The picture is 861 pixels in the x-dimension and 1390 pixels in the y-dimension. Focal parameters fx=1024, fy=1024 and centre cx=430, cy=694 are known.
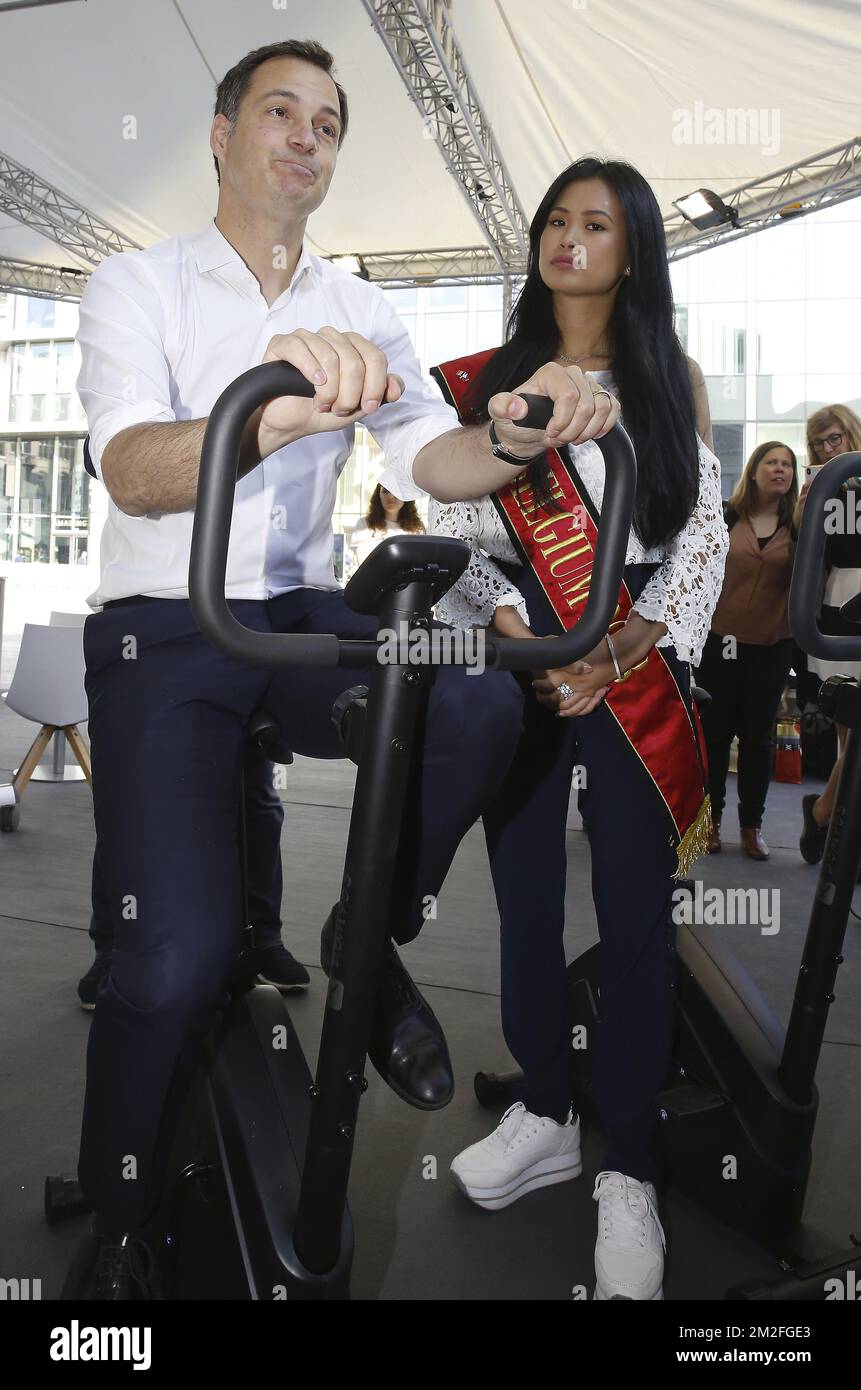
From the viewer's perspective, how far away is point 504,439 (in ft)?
3.47

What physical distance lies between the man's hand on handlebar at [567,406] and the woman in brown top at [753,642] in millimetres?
3152

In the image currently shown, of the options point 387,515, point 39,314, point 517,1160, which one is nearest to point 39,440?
point 39,314

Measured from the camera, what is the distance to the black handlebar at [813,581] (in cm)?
110

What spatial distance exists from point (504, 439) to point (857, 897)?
3.18 meters

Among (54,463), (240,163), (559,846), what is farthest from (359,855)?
(54,463)

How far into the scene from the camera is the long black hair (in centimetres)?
147

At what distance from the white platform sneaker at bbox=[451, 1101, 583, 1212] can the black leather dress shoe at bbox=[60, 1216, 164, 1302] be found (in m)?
0.57

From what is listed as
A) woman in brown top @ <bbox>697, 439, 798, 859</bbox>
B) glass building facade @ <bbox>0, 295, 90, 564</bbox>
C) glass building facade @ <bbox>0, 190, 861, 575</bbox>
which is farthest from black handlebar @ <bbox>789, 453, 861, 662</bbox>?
glass building facade @ <bbox>0, 295, 90, 564</bbox>

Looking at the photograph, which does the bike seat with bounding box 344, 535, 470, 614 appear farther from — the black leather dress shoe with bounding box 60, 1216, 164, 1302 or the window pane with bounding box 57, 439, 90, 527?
the window pane with bounding box 57, 439, 90, 527

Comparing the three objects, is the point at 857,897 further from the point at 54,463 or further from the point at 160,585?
the point at 54,463

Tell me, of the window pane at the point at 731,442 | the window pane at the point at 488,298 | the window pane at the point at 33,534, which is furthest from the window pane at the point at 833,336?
the window pane at the point at 33,534

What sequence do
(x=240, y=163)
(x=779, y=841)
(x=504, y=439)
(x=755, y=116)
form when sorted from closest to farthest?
(x=504, y=439), (x=240, y=163), (x=779, y=841), (x=755, y=116)

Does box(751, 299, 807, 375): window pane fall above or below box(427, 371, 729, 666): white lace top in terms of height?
above

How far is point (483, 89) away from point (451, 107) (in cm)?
39
